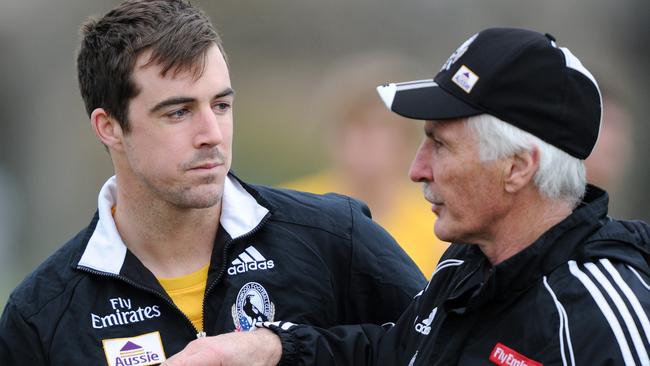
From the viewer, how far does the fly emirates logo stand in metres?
3.08

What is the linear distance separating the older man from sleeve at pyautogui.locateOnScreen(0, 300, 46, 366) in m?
A: 0.56

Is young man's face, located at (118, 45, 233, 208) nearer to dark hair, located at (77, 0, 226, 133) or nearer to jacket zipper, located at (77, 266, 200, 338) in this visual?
dark hair, located at (77, 0, 226, 133)

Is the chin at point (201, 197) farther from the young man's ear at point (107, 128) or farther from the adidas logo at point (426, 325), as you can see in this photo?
the adidas logo at point (426, 325)

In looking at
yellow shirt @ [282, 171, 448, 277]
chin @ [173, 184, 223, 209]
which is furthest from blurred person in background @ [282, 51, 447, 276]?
chin @ [173, 184, 223, 209]

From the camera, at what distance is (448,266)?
2889 mm

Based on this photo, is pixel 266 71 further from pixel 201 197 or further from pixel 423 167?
pixel 423 167

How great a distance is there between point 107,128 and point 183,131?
0.33m

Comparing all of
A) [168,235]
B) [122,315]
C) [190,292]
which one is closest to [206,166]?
[168,235]

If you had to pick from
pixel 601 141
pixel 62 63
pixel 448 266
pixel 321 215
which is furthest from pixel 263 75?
pixel 448 266

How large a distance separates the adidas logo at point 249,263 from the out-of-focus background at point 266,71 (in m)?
2.60

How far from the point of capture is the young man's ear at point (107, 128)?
3.28 metres

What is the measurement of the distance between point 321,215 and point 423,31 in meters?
3.02

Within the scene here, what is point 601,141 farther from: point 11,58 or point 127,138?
point 11,58

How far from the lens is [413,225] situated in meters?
4.77
